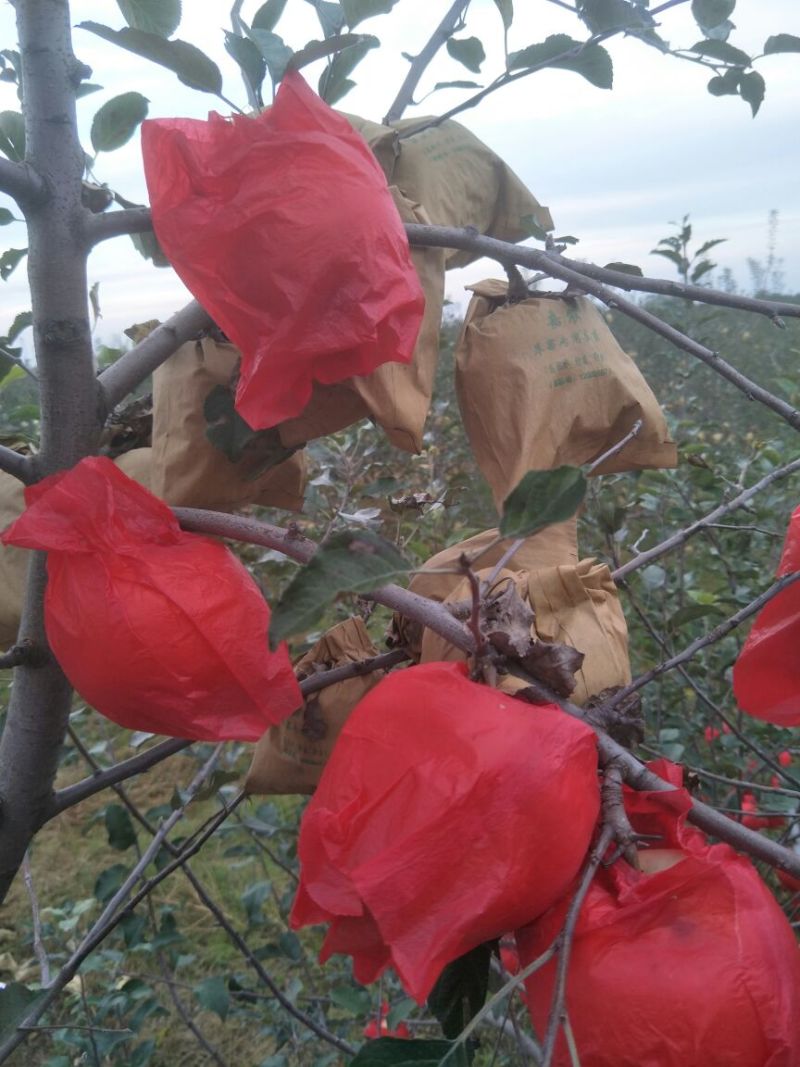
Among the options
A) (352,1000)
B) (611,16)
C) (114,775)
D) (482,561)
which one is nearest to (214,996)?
(352,1000)

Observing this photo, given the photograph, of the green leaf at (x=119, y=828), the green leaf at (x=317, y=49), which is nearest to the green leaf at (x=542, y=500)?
the green leaf at (x=317, y=49)

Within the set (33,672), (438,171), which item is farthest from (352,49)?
(33,672)

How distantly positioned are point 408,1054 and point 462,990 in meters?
Result: 0.08

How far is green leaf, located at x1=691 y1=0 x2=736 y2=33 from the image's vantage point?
1015mm

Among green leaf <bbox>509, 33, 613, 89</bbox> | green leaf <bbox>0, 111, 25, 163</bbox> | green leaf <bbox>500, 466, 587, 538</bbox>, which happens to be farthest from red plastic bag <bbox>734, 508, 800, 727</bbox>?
green leaf <bbox>0, 111, 25, 163</bbox>

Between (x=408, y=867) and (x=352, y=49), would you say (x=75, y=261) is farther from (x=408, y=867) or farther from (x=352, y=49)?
(x=408, y=867)

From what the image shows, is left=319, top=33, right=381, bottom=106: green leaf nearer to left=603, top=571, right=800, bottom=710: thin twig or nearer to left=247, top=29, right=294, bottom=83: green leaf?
left=247, top=29, right=294, bottom=83: green leaf

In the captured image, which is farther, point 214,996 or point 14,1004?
point 214,996

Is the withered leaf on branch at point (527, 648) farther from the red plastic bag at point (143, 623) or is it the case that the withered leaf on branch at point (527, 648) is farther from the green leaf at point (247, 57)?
the green leaf at point (247, 57)

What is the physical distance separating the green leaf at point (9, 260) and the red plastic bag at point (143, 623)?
0.43 meters

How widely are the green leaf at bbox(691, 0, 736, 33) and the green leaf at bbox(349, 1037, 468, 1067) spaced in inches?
43.3

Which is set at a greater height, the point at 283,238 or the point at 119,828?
the point at 283,238

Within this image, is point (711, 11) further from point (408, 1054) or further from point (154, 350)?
point (408, 1054)

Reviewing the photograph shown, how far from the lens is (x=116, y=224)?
2.76 ft
